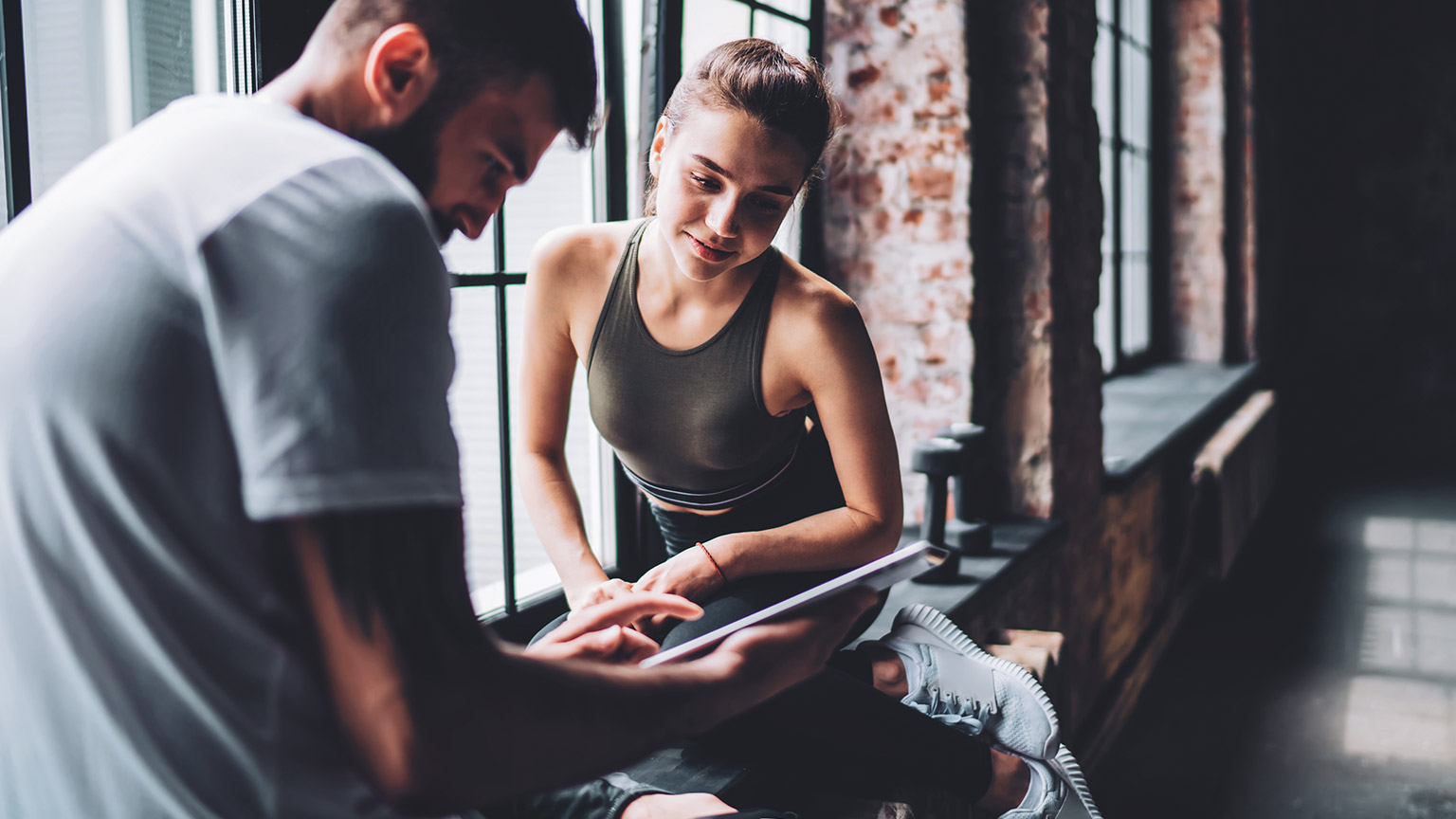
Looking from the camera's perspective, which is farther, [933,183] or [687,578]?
[933,183]

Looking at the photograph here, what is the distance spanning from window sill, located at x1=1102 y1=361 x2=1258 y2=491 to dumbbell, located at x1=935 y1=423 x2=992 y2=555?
836 mm

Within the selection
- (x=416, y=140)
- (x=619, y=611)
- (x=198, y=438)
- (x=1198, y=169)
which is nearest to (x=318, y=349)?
(x=198, y=438)

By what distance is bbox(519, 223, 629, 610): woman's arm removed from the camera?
1507 mm

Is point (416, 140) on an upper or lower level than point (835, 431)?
→ upper

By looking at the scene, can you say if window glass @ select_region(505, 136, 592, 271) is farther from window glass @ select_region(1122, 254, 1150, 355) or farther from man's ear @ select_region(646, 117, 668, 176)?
window glass @ select_region(1122, 254, 1150, 355)

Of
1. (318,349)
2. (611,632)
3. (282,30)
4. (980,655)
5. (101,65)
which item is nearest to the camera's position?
(318,349)

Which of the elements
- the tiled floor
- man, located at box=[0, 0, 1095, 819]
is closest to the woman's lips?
man, located at box=[0, 0, 1095, 819]

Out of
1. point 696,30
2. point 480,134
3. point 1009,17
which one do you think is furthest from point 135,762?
point 1009,17

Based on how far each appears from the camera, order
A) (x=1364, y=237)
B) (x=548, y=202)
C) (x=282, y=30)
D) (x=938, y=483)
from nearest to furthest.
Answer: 1. (x=282, y=30)
2. (x=548, y=202)
3. (x=938, y=483)
4. (x=1364, y=237)

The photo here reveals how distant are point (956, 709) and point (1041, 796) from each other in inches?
6.4

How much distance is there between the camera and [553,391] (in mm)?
1564

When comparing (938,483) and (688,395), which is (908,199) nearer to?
(938,483)

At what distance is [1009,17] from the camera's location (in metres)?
2.62

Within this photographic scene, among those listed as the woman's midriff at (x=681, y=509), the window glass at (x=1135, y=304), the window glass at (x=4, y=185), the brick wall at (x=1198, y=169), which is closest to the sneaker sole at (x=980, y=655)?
the woman's midriff at (x=681, y=509)
